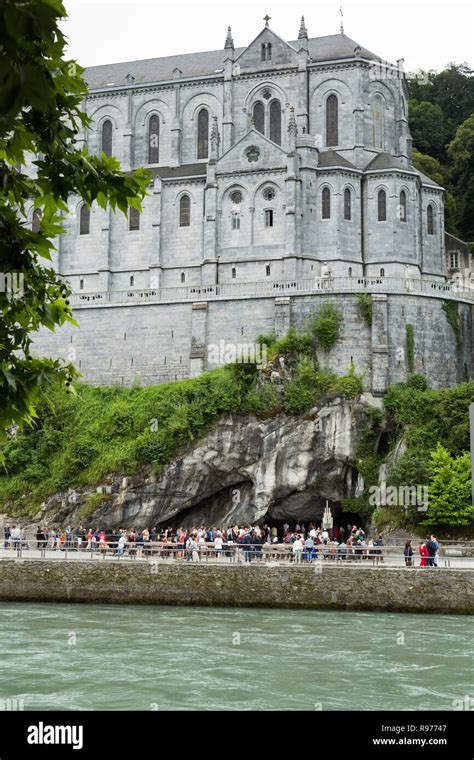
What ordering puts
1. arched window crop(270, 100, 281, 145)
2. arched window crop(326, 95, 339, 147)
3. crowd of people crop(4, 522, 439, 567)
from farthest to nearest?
arched window crop(270, 100, 281, 145) → arched window crop(326, 95, 339, 147) → crowd of people crop(4, 522, 439, 567)

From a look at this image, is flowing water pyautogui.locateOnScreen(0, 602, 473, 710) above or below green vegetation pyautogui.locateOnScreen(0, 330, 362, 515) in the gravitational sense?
below

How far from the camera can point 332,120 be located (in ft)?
177

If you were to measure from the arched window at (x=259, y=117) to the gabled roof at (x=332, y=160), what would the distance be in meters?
4.43

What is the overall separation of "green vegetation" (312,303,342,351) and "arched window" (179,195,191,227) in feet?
45.7

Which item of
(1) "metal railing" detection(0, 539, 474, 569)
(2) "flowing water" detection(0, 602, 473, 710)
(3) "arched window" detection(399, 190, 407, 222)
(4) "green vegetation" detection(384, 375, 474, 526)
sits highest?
(3) "arched window" detection(399, 190, 407, 222)

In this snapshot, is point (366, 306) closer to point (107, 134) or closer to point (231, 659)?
point (231, 659)

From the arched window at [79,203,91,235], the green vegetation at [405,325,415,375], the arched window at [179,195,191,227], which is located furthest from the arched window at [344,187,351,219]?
the arched window at [79,203,91,235]

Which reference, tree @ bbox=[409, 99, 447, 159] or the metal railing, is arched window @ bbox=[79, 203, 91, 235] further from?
tree @ bbox=[409, 99, 447, 159]

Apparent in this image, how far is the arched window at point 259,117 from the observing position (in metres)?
54.8

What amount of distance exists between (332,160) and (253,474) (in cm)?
2076

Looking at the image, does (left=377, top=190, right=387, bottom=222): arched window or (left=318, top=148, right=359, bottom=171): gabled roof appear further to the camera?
(left=318, top=148, right=359, bottom=171): gabled roof

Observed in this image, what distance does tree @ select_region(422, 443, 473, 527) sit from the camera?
34.1m

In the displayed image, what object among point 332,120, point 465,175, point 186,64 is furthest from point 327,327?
point 465,175

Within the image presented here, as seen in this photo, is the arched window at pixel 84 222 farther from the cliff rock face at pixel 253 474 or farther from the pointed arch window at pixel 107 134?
the cliff rock face at pixel 253 474
